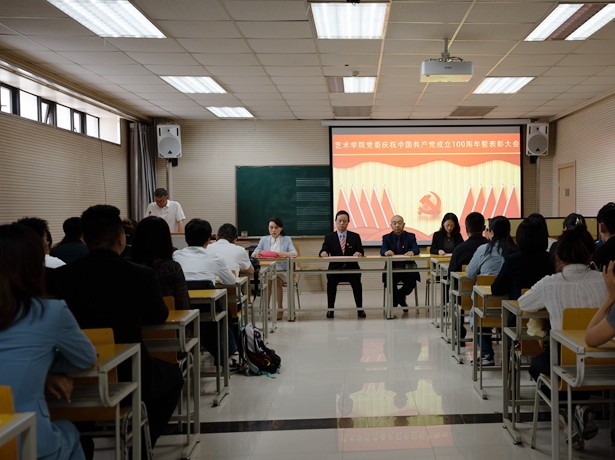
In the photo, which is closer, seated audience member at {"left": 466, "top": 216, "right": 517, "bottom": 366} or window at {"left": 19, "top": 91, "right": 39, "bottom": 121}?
seated audience member at {"left": 466, "top": 216, "right": 517, "bottom": 366}

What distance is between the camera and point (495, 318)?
167 inches

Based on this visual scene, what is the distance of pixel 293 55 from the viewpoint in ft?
18.3

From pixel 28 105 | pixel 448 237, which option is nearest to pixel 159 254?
pixel 28 105

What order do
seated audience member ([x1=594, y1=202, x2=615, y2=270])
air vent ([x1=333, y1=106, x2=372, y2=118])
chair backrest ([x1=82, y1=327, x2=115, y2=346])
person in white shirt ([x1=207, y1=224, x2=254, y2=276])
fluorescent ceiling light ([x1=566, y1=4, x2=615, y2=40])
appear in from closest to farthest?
chair backrest ([x1=82, y1=327, x2=115, y2=346]), seated audience member ([x1=594, y1=202, x2=615, y2=270]), fluorescent ceiling light ([x1=566, y1=4, x2=615, y2=40]), person in white shirt ([x1=207, y1=224, x2=254, y2=276]), air vent ([x1=333, y1=106, x2=372, y2=118])

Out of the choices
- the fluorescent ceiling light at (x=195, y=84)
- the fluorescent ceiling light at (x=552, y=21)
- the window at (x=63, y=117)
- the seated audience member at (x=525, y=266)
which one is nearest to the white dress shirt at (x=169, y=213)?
the window at (x=63, y=117)

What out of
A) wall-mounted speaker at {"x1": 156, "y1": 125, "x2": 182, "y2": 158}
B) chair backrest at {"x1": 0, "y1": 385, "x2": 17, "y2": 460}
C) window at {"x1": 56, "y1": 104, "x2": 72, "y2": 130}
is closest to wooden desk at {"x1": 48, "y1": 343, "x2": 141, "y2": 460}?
chair backrest at {"x1": 0, "y1": 385, "x2": 17, "y2": 460}

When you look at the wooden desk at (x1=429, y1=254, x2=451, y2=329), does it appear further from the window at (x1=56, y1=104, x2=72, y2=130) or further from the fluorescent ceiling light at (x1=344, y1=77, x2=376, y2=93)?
the window at (x1=56, y1=104, x2=72, y2=130)

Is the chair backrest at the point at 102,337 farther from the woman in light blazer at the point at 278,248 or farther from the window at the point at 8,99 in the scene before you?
the woman in light blazer at the point at 278,248

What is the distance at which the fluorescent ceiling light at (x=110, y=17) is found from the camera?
424 centimetres

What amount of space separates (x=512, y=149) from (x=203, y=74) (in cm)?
585

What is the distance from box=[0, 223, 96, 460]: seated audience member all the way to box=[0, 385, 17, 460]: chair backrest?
0.40ft

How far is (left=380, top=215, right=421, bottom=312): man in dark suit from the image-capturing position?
23.6 ft

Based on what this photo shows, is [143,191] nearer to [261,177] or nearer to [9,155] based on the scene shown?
[261,177]

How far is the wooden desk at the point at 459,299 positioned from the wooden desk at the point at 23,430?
3749mm
